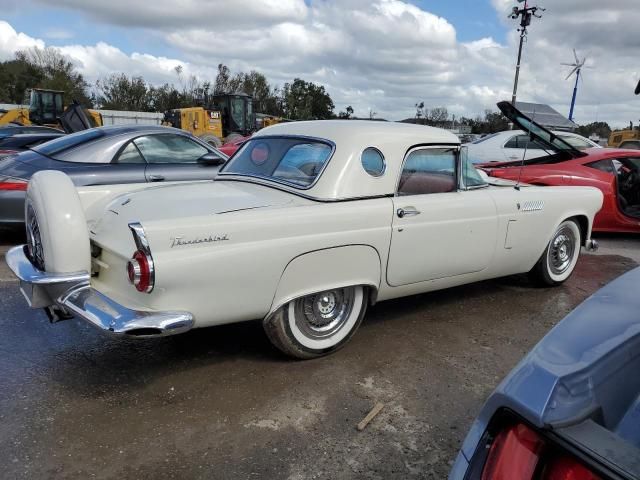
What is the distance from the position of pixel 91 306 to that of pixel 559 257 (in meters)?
4.23

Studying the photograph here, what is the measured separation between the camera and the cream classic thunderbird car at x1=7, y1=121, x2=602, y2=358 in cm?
272

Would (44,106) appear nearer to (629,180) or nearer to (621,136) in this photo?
(629,180)

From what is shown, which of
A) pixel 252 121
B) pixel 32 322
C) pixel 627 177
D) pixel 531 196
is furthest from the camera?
pixel 252 121

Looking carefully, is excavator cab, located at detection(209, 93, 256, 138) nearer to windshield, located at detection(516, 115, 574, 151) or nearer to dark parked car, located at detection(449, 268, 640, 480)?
windshield, located at detection(516, 115, 574, 151)

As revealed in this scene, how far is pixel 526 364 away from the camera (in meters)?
1.41

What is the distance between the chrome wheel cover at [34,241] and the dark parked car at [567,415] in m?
2.67

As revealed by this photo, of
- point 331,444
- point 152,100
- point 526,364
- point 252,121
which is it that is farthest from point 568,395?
point 152,100

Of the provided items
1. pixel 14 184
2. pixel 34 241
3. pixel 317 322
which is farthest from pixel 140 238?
pixel 14 184

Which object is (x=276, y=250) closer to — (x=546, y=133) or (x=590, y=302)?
(x=590, y=302)

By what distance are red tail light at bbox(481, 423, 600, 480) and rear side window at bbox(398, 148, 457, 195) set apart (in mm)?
2512

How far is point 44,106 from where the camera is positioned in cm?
2569

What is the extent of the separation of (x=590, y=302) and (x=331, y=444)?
4.71 feet

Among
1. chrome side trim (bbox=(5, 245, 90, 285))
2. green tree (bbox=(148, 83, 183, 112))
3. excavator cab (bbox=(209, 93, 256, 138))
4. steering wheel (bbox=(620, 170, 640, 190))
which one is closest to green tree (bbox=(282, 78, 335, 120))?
green tree (bbox=(148, 83, 183, 112))

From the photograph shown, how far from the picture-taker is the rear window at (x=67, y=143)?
5793mm
